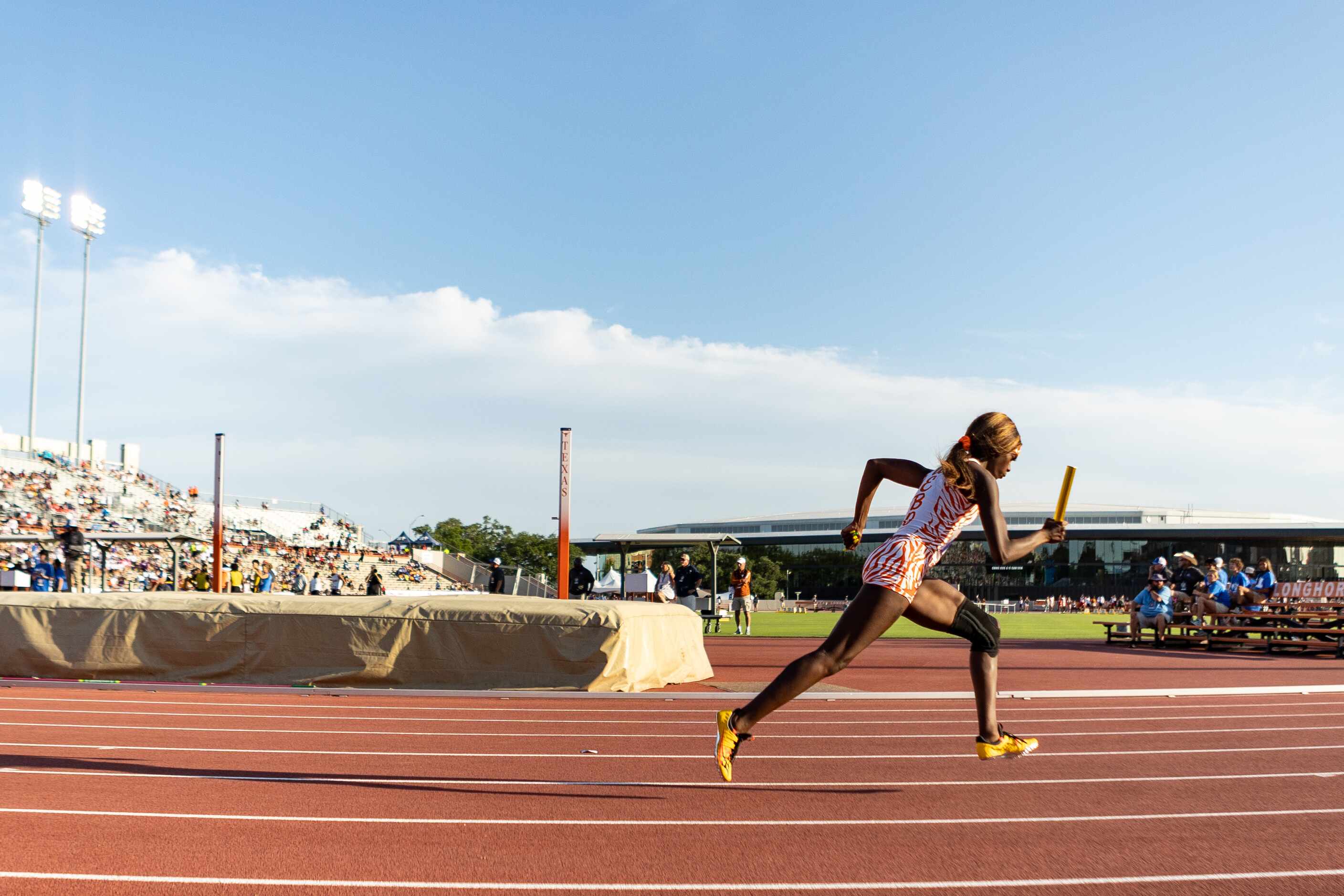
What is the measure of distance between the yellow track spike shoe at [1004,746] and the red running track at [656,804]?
217 millimetres

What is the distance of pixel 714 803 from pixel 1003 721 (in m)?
4.14

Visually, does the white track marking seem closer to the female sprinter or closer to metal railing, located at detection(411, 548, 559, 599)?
the female sprinter

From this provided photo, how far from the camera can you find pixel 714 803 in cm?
521

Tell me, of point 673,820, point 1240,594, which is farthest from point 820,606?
point 673,820

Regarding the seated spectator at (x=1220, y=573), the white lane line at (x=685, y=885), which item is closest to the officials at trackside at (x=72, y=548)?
the white lane line at (x=685, y=885)

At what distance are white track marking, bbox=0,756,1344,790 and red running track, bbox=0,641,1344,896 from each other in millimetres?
27

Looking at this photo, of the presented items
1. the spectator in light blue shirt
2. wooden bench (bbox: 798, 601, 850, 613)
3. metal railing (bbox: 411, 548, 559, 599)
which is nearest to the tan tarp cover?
the spectator in light blue shirt

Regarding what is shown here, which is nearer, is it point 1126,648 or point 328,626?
point 328,626

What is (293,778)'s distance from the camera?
590 centimetres

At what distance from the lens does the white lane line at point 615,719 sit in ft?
27.6

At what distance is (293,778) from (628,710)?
12.6 ft

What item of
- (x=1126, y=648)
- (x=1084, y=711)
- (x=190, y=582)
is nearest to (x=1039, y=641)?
(x=1126, y=648)

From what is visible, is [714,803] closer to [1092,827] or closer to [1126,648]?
[1092,827]

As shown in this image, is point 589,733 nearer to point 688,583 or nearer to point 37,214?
point 688,583
